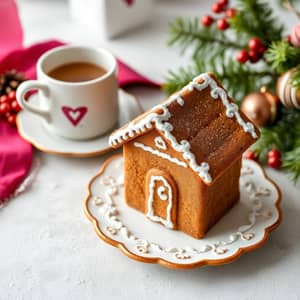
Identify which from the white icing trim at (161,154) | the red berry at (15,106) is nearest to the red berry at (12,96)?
the red berry at (15,106)

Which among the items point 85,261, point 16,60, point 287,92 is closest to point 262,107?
point 287,92

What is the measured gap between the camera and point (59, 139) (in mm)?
1052

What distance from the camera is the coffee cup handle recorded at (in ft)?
3.28

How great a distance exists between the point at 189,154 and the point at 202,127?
52 millimetres

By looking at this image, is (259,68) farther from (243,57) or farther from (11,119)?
(11,119)

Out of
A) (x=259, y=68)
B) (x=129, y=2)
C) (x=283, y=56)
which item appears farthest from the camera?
(x=129, y=2)

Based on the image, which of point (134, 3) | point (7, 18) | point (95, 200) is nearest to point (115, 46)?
point (134, 3)

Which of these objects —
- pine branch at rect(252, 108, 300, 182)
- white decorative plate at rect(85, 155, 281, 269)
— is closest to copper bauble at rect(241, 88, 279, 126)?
pine branch at rect(252, 108, 300, 182)

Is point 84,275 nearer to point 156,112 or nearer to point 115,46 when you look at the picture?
point 156,112

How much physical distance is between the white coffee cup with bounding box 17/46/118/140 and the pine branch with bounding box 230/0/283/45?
0.23 meters

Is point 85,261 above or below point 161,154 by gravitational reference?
below

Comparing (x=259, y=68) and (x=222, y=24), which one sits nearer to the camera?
(x=222, y=24)

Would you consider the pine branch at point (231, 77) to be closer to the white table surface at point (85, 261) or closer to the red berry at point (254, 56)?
the red berry at point (254, 56)

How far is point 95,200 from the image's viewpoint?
912 millimetres
